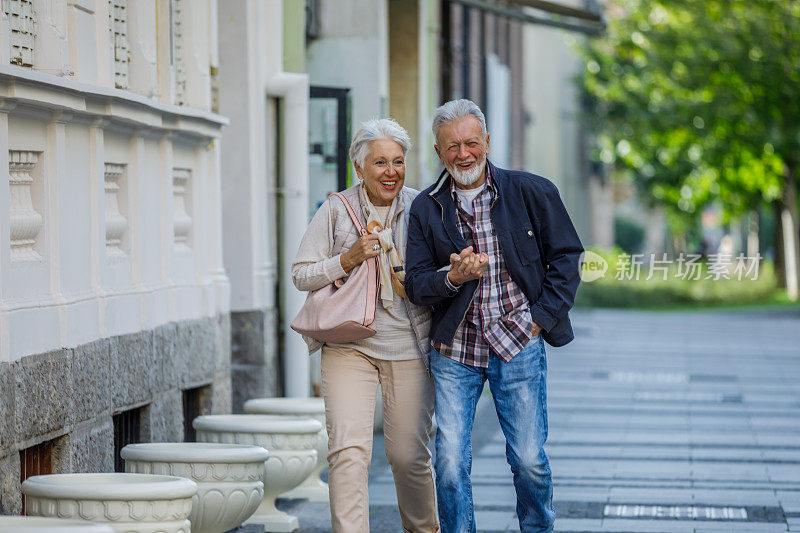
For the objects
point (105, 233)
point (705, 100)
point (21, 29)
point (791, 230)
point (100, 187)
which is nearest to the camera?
point (21, 29)

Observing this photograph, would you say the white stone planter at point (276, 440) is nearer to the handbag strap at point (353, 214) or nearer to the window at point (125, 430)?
the window at point (125, 430)

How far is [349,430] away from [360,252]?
2.48 feet

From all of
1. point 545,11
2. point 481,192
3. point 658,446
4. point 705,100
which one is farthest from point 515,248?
point 705,100

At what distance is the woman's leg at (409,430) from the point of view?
6062 millimetres

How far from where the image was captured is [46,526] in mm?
4246

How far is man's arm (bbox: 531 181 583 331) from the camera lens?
19.2ft

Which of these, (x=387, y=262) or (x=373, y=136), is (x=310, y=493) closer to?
(x=387, y=262)

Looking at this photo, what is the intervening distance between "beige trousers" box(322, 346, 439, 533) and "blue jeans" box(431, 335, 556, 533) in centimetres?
14

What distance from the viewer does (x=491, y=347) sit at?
588 centimetres

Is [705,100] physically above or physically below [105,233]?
above

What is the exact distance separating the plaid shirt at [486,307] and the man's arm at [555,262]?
84 mm

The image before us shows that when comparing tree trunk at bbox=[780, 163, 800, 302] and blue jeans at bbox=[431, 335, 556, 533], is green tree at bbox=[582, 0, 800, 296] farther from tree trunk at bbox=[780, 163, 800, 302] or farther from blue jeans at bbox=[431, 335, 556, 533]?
blue jeans at bbox=[431, 335, 556, 533]

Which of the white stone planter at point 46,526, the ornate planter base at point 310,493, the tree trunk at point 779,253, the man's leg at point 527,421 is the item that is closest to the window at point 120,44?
the man's leg at point 527,421

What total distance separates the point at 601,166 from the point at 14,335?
45.9 m
